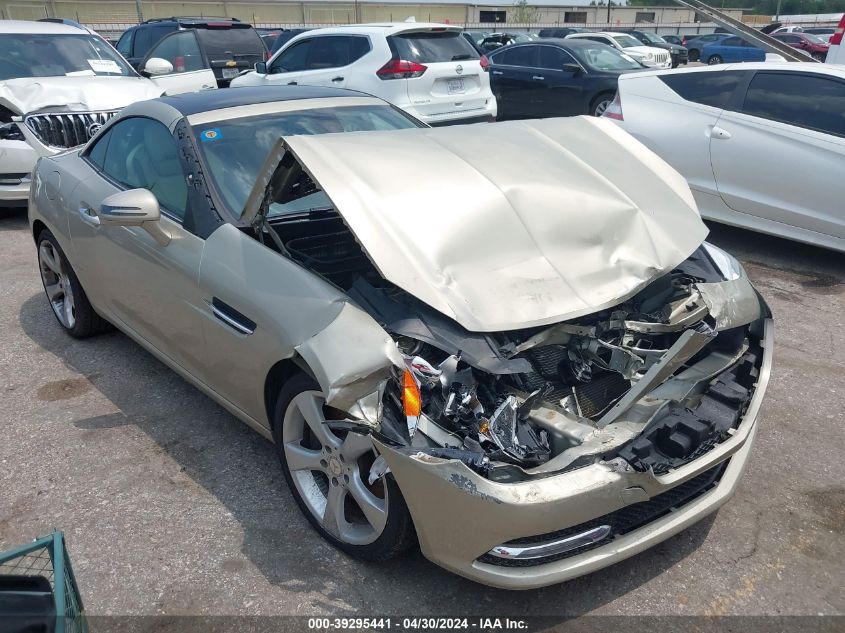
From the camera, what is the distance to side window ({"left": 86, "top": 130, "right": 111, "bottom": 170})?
4.31 metres

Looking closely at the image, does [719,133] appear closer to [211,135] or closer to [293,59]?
[211,135]

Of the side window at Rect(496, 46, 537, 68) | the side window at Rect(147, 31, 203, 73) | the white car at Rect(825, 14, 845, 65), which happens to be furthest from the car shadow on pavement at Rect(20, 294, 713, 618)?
the side window at Rect(496, 46, 537, 68)

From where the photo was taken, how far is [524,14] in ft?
195

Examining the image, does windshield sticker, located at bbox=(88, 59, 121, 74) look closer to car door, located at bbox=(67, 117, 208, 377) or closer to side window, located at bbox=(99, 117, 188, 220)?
car door, located at bbox=(67, 117, 208, 377)

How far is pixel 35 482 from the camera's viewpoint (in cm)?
335

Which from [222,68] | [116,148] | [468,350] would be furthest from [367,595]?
[222,68]

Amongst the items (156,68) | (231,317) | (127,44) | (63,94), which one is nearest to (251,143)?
(231,317)

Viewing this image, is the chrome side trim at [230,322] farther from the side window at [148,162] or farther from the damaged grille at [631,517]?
the damaged grille at [631,517]

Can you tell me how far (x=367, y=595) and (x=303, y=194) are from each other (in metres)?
1.73

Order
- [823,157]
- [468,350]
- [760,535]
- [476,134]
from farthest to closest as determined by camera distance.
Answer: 1. [823,157]
2. [476,134]
3. [760,535]
4. [468,350]

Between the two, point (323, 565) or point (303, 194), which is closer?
point (323, 565)

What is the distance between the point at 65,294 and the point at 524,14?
60732 millimetres

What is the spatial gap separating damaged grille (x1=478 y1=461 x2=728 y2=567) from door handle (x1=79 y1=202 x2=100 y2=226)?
2.87 meters

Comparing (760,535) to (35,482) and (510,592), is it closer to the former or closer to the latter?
(510,592)
